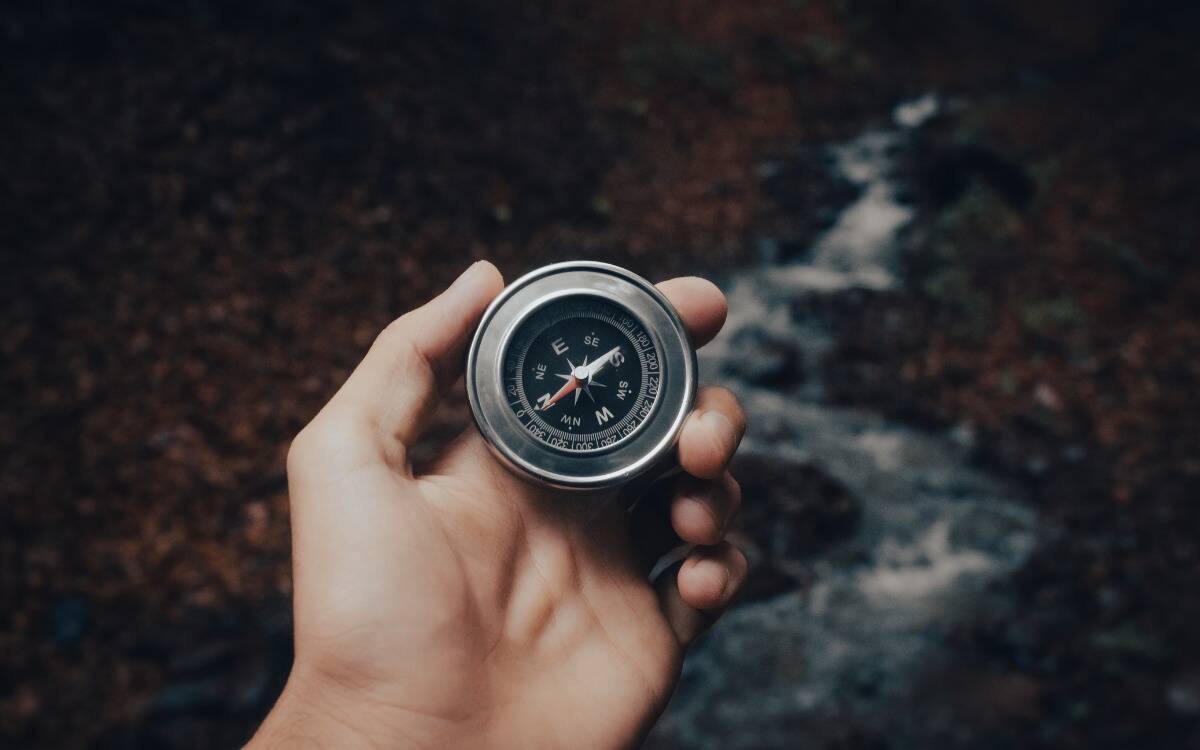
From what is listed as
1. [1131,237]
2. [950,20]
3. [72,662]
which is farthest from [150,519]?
[950,20]

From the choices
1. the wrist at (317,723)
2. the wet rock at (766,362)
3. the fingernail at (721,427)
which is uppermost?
the fingernail at (721,427)

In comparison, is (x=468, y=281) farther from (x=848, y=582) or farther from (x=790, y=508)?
(x=848, y=582)

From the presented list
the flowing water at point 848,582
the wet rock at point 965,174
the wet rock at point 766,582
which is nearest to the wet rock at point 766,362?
the flowing water at point 848,582

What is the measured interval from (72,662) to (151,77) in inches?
175

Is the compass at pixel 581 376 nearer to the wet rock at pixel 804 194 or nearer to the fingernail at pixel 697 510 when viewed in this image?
the fingernail at pixel 697 510

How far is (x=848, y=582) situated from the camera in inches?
233

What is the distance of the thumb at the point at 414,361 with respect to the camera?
2504 mm

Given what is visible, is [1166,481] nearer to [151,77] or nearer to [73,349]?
[73,349]

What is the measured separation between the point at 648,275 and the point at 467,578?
5.31m

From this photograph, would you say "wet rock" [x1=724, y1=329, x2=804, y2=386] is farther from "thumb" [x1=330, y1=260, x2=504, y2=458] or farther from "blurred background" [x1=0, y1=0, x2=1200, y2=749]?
"thumb" [x1=330, y1=260, x2=504, y2=458]

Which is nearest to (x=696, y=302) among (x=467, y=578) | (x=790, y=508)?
(x=467, y=578)

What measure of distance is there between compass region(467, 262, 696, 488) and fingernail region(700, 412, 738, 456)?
0.39 feet

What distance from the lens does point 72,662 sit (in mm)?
4543

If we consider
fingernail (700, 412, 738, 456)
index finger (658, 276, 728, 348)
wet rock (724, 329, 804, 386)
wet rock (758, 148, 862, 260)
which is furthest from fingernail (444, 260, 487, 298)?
wet rock (758, 148, 862, 260)
